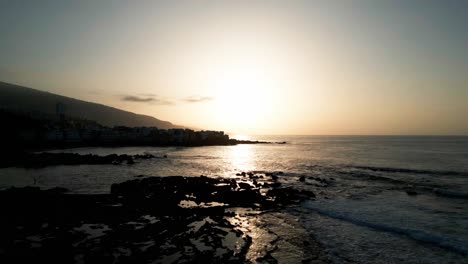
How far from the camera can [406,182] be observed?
37.2m

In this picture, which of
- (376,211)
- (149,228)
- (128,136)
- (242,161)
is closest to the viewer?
(149,228)

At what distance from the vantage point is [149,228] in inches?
671

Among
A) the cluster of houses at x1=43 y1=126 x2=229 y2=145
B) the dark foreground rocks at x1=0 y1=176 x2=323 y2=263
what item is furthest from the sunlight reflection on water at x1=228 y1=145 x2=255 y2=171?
the cluster of houses at x1=43 y1=126 x2=229 y2=145

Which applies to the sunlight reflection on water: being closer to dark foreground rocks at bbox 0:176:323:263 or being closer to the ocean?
the ocean

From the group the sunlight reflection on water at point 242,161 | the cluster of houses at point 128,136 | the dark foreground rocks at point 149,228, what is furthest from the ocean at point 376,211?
the cluster of houses at point 128,136

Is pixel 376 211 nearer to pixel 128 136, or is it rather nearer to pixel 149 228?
pixel 149 228

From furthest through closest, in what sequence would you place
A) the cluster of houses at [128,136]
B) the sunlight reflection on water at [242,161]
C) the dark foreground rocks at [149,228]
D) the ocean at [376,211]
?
the cluster of houses at [128,136] < the sunlight reflection on water at [242,161] < the ocean at [376,211] < the dark foreground rocks at [149,228]

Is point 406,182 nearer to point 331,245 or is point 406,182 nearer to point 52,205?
point 331,245

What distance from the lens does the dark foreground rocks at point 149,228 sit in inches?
533

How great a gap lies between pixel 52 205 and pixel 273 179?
2346 centimetres

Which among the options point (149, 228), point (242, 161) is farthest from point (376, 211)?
point (242, 161)

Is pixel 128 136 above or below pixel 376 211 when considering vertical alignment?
above

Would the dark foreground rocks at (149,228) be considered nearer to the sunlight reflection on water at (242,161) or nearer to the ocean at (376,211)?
the ocean at (376,211)

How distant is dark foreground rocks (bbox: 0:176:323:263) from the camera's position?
1354 cm
